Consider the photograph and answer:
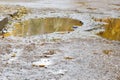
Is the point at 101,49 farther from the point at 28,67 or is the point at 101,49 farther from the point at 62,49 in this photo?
the point at 28,67

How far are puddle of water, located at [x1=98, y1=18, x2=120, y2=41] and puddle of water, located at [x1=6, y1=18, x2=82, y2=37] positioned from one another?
1018mm

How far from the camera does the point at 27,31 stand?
384 inches

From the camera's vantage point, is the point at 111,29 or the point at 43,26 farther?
the point at 43,26

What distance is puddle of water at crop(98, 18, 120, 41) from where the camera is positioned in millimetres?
9086

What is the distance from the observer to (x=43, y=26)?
34.7ft

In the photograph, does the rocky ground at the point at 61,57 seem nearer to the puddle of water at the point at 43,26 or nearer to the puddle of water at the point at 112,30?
the puddle of water at the point at 112,30

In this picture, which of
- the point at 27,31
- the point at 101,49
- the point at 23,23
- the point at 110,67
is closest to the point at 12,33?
the point at 27,31

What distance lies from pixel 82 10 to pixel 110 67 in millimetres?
8208

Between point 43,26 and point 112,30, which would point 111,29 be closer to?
point 112,30

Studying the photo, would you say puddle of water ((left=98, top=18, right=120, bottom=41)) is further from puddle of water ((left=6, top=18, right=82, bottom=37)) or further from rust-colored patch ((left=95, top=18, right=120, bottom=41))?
puddle of water ((left=6, top=18, right=82, bottom=37))

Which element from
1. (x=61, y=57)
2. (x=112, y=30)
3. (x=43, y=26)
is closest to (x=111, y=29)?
(x=112, y=30)

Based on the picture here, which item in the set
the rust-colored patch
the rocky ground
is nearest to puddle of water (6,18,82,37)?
the rocky ground

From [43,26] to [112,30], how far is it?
222cm

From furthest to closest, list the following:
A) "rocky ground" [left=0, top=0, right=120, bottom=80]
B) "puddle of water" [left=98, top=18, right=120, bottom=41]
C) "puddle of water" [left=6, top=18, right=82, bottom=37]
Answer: "puddle of water" [left=6, top=18, right=82, bottom=37]
"puddle of water" [left=98, top=18, right=120, bottom=41]
"rocky ground" [left=0, top=0, right=120, bottom=80]
